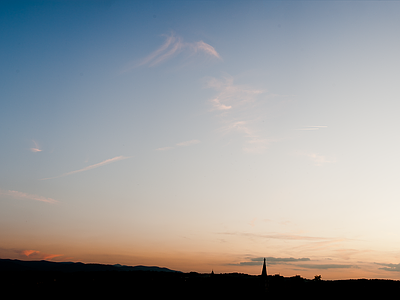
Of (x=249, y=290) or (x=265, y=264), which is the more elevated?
(x=265, y=264)

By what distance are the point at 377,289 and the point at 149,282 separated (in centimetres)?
9845

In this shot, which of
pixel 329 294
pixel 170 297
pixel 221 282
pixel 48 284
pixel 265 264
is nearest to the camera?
pixel 265 264

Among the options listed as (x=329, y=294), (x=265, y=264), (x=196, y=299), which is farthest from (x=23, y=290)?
(x=329, y=294)

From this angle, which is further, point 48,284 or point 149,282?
point 149,282

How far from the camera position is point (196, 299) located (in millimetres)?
117000

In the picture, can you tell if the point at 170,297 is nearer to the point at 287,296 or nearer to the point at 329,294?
the point at 287,296

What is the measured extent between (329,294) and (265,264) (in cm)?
4346

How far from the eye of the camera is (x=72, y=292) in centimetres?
12262

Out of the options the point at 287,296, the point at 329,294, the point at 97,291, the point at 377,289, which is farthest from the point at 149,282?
the point at 377,289

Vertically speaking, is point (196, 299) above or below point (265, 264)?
below

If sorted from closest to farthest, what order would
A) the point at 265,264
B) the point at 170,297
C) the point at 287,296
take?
1. the point at 265,264
2. the point at 287,296
3. the point at 170,297

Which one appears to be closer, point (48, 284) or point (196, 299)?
point (196, 299)

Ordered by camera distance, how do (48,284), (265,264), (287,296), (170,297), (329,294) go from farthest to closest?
(48,284) → (329,294) → (170,297) → (287,296) → (265,264)

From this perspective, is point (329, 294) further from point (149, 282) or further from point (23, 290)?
point (23, 290)
